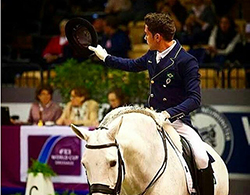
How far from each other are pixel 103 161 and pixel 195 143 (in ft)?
4.25

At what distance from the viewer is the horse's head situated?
6.33m

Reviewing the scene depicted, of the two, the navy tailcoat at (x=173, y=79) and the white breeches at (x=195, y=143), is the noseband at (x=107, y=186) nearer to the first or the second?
the navy tailcoat at (x=173, y=79)

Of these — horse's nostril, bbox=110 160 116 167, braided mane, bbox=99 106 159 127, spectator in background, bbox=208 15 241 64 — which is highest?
spectator in background, bbox=208 15 241 64

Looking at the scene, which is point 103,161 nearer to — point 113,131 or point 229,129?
point 113,131

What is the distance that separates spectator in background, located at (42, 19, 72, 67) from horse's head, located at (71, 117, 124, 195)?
337 inches

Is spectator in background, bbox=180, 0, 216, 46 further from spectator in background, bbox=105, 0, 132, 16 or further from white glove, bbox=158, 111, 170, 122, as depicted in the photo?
→ white glove, bbox=158, 111, 170, 122

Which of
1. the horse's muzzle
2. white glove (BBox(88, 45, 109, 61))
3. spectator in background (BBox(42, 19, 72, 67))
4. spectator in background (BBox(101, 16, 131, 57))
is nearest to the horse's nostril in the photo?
the horse's muzzle

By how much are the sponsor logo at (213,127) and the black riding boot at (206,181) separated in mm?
5300

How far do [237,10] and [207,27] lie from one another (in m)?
1.78

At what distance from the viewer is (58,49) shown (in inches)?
609

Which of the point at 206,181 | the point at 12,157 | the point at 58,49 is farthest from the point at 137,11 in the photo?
the point at 206,181

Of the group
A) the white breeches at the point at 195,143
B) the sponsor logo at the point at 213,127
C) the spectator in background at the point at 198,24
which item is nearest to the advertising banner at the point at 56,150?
the sponsor logo at the point at 213,127

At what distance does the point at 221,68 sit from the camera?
43.7 feet

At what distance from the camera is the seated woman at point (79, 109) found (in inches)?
481
